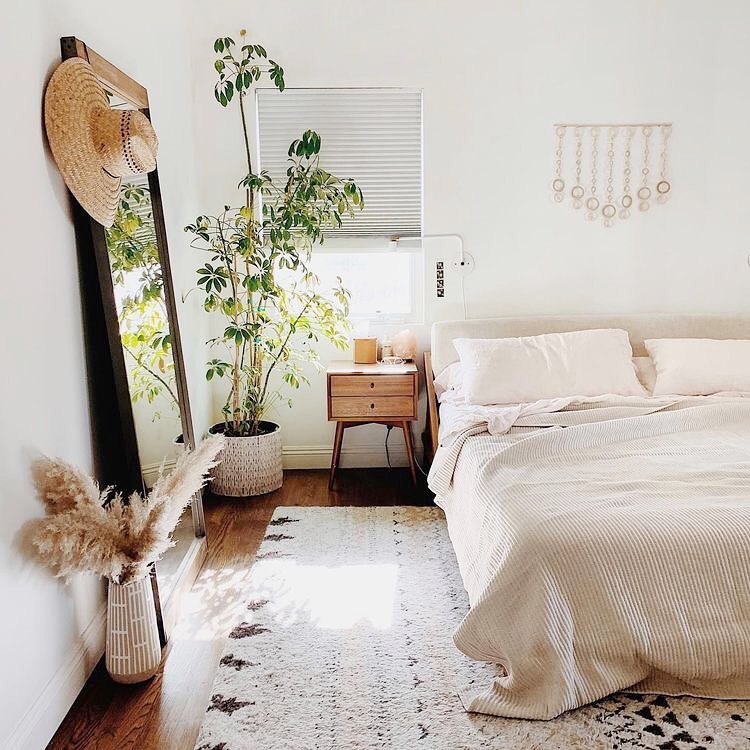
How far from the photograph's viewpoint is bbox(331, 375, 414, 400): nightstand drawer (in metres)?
3.65

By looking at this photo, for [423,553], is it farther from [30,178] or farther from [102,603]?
[30,178]

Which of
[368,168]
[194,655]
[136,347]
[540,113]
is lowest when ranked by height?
[194,655]

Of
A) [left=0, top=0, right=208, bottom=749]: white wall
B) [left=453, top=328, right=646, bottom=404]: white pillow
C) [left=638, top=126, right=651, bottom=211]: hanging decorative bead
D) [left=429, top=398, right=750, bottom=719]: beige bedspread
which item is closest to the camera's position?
[left=0, top=0, right=208, bottom=749]: white wall

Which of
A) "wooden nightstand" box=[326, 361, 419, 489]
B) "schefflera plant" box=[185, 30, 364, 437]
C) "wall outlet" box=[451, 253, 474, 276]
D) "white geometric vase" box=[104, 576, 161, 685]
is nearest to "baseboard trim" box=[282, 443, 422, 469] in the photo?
"schefflera plant" box=[185, 30, 364, 437]

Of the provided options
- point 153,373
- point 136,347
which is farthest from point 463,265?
point 136,347

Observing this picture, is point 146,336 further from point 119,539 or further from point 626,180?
point 626,180

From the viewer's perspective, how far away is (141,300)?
2.48m

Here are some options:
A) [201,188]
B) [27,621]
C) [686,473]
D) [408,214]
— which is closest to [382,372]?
[408,214]

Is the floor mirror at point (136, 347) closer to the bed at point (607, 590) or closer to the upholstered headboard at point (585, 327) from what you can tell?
the bed at point (607, 590)

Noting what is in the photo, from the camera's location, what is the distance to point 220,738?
1860mm

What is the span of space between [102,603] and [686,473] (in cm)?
190

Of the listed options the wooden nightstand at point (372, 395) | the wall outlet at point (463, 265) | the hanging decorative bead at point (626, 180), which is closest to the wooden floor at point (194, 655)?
the wooden nightstand at point (372, 395)

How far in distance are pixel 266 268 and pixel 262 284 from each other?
0.08 meters

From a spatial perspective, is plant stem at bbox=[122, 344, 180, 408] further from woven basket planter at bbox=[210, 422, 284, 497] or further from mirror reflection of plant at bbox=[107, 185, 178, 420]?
woven basket planter at bbox=[210, 422, 284, 497]
